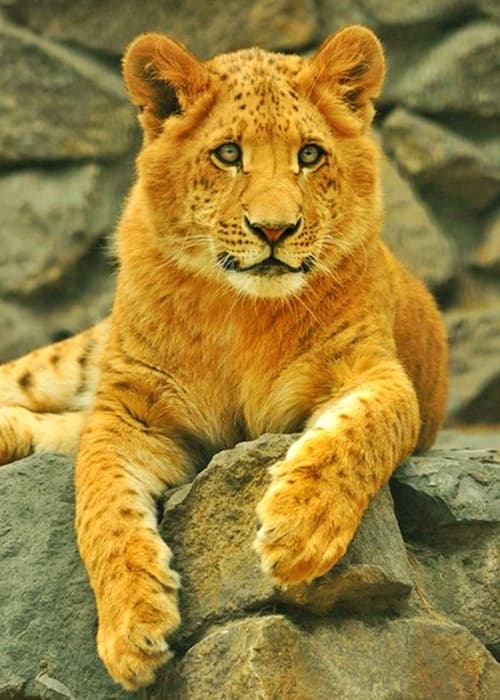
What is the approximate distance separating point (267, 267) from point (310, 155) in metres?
0.41

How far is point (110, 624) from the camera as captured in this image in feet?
10.5

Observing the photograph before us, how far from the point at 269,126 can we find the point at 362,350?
0.64 m

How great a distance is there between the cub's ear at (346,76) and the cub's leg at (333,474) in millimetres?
819

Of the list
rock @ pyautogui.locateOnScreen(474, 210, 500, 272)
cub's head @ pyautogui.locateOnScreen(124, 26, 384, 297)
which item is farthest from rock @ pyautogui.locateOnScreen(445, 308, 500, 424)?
cub's head @ pyautogui.locateOnScreen(124, 26, 384, 297)

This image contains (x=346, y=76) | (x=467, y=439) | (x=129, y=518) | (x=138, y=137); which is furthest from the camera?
(x=138, y=137)

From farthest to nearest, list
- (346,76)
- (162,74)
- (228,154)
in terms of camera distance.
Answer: (346,76) → (162,74) → (228,154)

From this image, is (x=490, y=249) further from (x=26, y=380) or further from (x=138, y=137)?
(x=26, y=380)

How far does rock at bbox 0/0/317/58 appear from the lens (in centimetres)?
656

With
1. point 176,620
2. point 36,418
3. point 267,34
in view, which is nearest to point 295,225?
point 176,620

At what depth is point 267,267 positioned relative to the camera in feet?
12.0

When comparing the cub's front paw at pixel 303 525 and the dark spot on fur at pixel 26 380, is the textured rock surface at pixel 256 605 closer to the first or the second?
the cub's front paw at pixel 303 525

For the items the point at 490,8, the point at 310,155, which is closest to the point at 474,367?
the point at 490,8

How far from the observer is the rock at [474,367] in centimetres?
649

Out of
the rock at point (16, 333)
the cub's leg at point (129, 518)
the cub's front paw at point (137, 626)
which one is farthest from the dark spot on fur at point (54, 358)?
the cub's front paw at point (137, 626)
